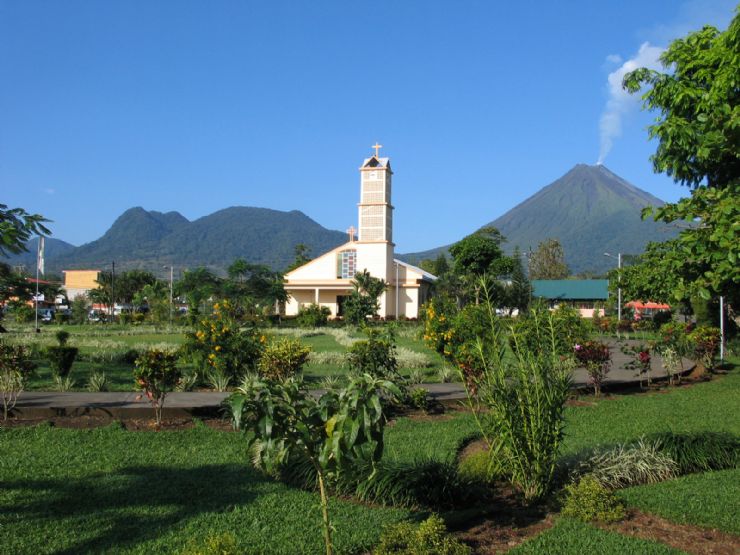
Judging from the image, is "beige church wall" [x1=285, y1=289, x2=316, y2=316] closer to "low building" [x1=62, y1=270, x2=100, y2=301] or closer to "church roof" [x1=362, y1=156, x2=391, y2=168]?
"church roof" [x1=362, y1=156, x2=391, y2=168]

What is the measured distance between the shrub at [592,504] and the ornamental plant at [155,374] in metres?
5.16

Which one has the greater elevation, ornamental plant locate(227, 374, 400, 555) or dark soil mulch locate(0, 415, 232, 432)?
ornamental plant locate(227, 374, 400, 555)

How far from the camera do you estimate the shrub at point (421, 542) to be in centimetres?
393

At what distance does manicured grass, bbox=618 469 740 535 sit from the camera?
16.2 feet

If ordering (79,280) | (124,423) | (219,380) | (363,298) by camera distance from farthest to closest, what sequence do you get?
(79,280)
(363,298)
(219,380)
(124,423)

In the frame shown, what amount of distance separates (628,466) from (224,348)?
7271mm

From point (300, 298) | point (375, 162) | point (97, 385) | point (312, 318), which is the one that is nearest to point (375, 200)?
point (375, 162)

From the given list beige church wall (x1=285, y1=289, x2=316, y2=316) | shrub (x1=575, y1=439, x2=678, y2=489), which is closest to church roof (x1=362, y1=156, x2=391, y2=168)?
beige church wall (x1=285, y1=289, x2=316, y2=316)

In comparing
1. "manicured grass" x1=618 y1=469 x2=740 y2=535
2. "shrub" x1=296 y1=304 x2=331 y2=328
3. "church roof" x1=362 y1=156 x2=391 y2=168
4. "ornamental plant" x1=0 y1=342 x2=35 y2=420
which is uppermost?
"church roof" x1=362 y1=156 x2=391 y2=168

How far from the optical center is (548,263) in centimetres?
7631

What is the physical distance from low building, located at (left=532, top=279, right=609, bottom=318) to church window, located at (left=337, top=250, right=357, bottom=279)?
17.0m

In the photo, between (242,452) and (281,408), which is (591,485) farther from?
(242,452)

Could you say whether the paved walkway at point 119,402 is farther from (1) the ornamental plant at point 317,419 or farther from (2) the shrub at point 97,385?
(1) the ornamental plant at point 317,419

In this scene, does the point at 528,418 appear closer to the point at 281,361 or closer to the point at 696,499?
the point at 696,499
